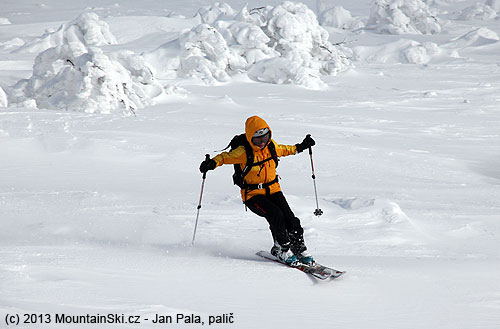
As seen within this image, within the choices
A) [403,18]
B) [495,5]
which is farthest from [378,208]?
[495,5]

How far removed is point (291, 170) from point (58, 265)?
6368 millimetres

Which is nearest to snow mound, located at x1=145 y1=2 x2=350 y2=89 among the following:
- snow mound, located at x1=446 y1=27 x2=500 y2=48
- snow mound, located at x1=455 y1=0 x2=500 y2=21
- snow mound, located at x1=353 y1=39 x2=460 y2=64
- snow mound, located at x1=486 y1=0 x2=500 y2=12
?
snow mound, located at x1=353 y1=39 x2=460 y2=64

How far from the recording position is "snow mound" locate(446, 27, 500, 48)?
31094mm

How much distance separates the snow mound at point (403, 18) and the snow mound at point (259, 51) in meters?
12.8

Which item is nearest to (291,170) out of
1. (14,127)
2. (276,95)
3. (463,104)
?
(14,127)

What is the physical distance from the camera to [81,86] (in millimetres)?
14211

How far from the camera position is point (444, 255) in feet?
19.4

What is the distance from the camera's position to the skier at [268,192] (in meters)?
5.32

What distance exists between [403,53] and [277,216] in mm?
24874

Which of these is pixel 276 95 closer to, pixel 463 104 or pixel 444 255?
pixel 463 104

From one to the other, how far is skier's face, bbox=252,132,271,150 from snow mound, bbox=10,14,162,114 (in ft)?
31.2

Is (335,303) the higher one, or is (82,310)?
(82,310)

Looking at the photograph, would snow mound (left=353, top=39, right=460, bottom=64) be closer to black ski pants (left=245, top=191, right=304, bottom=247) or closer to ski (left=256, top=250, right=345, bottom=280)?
black ski pants (left=245, top=191, right=304, bottom=247)

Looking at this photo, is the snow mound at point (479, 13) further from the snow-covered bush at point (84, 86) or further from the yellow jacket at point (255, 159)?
the yellow jacket at point (255, 159)
